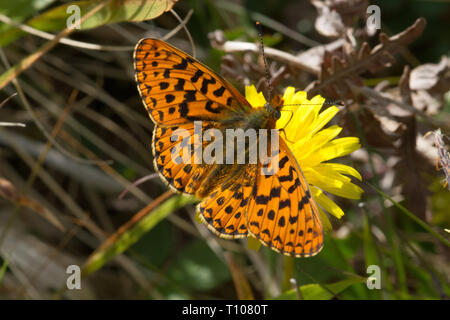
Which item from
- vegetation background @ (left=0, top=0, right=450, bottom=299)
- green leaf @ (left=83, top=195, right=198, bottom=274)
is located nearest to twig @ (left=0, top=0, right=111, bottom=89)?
vegetation background @ (left=0, top=0, right=450, bottom=299)

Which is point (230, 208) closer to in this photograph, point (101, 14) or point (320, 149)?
point (320, 149)

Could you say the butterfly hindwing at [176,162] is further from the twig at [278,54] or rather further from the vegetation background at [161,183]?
the twig at [278,54]

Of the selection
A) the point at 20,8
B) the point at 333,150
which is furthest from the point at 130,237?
the point at 20,8

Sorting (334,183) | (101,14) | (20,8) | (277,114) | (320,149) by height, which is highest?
(20,8)

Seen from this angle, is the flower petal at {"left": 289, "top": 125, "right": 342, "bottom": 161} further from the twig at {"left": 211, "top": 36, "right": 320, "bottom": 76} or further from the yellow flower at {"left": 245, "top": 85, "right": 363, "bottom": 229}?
the twig at {"left": 211, "top": 36, "right": 320, "bottom": 76}

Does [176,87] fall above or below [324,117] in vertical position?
above

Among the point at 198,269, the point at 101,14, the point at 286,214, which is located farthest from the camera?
the point at 198,269

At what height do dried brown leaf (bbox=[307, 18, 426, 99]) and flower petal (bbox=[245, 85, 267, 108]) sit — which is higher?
dried brown leaf (bbox=[307, 18, 426, 99])
